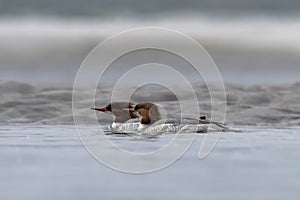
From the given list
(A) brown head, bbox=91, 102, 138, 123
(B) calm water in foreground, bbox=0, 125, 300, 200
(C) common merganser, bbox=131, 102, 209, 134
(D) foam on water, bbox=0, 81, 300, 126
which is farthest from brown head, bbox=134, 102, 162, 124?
(D) foam on water, bbox=0, 81, 300, 126

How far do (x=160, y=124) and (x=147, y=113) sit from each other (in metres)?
0.60

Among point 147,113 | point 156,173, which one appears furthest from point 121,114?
point 156,173

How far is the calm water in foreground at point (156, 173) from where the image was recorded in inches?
716

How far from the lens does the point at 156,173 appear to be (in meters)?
20.8

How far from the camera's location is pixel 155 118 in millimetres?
31672

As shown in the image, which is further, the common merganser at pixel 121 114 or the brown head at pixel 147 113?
the common merganser at pixel 121 114

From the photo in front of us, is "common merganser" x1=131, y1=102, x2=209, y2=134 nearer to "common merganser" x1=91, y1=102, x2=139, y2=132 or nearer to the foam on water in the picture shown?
"common merganser" x1=91, y1=102, x2=139, y2=132

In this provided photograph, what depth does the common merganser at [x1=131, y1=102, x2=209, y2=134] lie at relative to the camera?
30562 millimetres

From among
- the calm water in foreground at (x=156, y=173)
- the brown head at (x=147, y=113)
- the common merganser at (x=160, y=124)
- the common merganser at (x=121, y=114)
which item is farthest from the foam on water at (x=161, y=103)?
the calm water in foreground at (x=156, y=173)

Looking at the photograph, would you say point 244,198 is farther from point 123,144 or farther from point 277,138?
point 277,138

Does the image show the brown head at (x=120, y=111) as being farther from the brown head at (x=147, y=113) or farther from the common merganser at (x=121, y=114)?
the brown head at (x=147, y=113)

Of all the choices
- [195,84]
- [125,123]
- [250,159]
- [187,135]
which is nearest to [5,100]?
[195,84]

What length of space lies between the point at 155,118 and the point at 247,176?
11.7m

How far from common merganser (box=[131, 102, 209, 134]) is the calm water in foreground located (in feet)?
8.07
